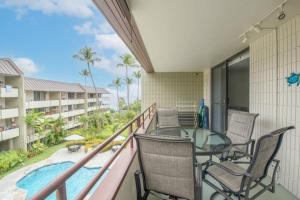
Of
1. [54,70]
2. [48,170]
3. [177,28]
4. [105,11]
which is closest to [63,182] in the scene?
[105,11]

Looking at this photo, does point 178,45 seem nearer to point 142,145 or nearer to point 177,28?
point 177,28

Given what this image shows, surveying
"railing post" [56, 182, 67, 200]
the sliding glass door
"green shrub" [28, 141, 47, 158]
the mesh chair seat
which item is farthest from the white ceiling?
"green shrub" [28, 141, 47, 158]

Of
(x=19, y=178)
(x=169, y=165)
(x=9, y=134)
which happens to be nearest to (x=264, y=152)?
(x=169, y=165)

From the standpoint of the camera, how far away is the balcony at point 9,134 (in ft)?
48.5

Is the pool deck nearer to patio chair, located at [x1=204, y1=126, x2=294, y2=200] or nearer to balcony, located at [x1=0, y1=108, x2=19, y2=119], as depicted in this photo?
patio chair, located at [x1=204, y1=126, x2=294, y2=200]

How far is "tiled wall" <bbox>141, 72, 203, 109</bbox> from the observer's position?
7426 mm

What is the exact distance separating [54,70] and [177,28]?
49.0m

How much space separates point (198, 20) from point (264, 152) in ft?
5.57

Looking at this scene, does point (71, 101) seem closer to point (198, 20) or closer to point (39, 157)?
point (39, 157)

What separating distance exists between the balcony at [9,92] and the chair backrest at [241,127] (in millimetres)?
17020

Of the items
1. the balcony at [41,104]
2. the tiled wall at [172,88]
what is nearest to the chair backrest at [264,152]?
the tiled wall at [172,88]

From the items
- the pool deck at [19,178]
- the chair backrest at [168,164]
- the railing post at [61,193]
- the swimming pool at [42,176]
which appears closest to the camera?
the railing post at [61,193]

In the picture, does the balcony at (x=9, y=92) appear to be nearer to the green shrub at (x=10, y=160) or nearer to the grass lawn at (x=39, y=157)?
the green shrub at (x=10, y=160)

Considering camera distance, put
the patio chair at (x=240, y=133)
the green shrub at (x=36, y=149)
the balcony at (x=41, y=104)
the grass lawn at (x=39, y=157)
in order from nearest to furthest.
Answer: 1. the patio chair at (x=240, y=133)
2. the grass lawn at (x=39, y=157)
3. the green shrub at (x=36, y=149)
4. the balcony at (x=41, y=104)
